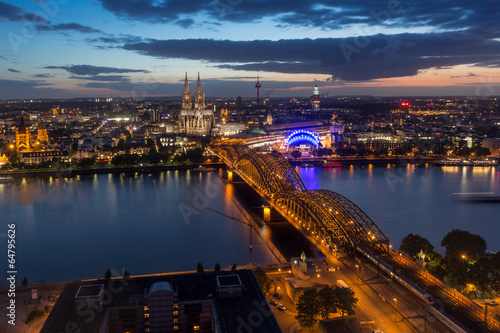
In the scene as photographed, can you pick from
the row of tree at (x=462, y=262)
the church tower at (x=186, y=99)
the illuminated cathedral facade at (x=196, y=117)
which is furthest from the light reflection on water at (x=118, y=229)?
the church tower at (x=186, y=99)

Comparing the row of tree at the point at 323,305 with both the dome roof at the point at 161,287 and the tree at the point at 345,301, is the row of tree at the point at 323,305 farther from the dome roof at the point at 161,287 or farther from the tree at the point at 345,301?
the dome roof at the point at 161,287

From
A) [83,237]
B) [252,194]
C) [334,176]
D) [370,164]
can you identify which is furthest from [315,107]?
[83,237]

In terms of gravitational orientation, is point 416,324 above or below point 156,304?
below

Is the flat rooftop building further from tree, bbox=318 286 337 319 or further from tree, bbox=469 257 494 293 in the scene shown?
tree, bbox=469 257 494 293

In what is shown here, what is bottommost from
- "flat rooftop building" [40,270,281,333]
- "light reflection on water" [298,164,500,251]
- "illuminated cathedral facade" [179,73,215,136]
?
"light reflection on water" [298,164,500,251]

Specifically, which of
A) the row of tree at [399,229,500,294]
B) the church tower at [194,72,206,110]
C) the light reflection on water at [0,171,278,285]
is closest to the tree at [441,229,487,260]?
the row of tree at [399,229,500,294]

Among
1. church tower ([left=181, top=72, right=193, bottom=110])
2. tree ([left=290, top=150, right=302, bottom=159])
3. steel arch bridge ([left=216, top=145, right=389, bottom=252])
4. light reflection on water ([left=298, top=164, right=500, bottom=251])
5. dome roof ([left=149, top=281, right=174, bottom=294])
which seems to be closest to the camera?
dome roof ([left=149, top=281, right=174, bottom=294])

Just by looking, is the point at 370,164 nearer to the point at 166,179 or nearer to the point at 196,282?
the point at 166,179
